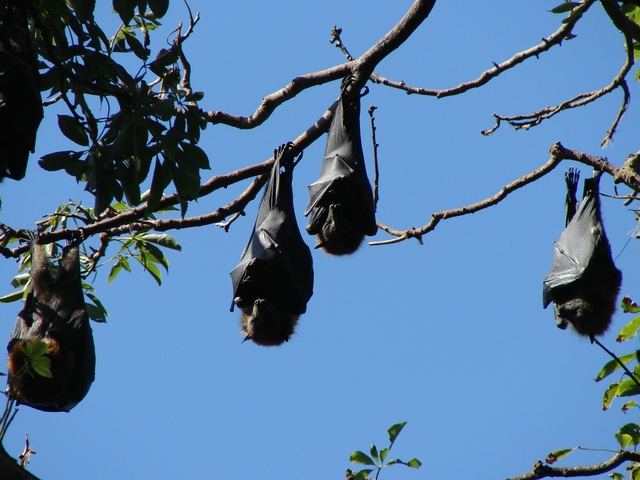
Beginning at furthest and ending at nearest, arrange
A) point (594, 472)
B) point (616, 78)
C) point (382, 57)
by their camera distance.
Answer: point (616, 78)
point (382, 57)
point (594, 472)

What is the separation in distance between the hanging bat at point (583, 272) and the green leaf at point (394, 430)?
250 cm

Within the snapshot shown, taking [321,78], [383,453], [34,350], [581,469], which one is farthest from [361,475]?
[321,78]

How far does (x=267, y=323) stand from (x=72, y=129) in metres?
3.10

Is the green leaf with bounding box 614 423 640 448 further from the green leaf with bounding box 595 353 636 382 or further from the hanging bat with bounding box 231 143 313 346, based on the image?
the hanging bat with bounding box 231 143 313 346

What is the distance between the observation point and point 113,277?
266 inches

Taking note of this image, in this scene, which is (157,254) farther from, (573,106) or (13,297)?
(573,106)

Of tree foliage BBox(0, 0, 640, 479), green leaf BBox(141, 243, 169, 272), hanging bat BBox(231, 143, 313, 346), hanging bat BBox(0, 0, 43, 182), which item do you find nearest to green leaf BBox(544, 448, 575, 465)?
tree foliage BBox(0, 0, 640, 479)

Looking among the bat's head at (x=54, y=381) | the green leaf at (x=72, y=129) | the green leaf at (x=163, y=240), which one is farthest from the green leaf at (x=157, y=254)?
the green leaf at (x=72, y=129)

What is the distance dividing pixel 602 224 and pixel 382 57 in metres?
2.76

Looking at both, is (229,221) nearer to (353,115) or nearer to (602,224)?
(353,115)

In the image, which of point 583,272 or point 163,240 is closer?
point 163,240

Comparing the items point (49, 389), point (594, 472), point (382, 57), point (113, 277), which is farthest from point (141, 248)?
point (594, 472)

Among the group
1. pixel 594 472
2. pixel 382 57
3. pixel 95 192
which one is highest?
pixel 382 57

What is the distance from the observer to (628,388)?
4.51 metres
